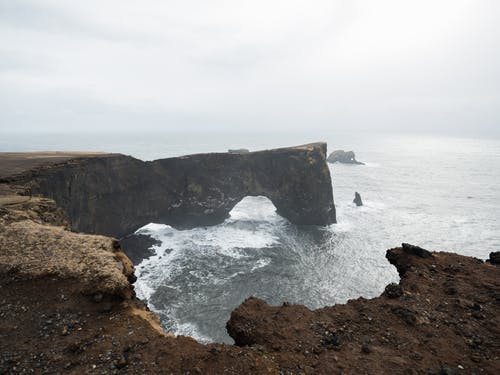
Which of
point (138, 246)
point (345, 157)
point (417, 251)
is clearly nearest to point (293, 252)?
point (138, 246)

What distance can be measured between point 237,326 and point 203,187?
36.3 meters

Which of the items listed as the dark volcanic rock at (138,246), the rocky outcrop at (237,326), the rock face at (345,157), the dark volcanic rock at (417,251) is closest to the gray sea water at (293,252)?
the dark volcanic rock at (138,246)

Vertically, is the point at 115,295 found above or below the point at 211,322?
above

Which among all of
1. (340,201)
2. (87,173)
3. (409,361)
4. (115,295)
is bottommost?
(340,201)

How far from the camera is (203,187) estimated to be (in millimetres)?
44219

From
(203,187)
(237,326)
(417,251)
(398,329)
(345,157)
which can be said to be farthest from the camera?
(345,157)

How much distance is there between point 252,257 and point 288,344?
25.2 meters

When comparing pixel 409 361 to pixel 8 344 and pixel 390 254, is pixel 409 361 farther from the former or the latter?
pixel 8 344

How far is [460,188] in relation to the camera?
69.2 metres

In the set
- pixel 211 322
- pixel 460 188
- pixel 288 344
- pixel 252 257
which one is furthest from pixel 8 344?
pixel 460 188

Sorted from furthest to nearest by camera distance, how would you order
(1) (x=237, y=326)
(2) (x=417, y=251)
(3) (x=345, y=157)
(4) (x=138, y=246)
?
1. (3) (x=345, y=157)
2. (4) (x=138, y=246)
3. (2) (x=417, y=251)
4. (1) (x=237, y=326)

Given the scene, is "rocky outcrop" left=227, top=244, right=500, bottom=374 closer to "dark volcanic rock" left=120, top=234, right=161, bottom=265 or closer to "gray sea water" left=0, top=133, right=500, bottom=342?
"gray sea water" left=0, top=133, right=500, bottom=342

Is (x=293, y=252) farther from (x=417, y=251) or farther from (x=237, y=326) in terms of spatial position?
(x=237, y=326)

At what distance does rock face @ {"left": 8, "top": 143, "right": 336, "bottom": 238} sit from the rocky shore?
85.1 feet
